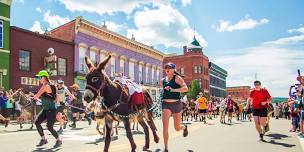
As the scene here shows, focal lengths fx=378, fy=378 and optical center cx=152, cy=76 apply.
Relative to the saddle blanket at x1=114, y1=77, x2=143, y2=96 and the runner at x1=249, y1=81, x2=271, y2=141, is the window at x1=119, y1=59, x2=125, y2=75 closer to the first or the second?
the runner at x1=249, y1=81, x2=271, y2=141

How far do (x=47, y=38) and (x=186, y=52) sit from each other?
180 ft

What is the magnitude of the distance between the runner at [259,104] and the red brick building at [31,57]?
22.1m

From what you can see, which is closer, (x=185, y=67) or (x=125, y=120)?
(x=125, y=120)

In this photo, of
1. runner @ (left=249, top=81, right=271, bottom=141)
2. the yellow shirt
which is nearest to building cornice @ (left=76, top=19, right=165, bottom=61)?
the yellow shirt

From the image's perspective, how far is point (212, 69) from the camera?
92312 millimetres

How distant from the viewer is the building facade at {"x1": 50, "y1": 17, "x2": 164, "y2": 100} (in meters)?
37.9

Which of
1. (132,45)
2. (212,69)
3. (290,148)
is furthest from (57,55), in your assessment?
(212,69)

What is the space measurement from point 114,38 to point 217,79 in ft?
191

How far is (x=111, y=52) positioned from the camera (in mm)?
43875

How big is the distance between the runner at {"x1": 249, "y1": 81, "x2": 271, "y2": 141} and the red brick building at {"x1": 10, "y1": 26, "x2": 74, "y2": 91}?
22127 mm

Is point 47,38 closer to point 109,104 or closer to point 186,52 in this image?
point 109,104

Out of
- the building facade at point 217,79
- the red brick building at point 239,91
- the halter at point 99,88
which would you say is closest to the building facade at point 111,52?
the halter at point 99,88

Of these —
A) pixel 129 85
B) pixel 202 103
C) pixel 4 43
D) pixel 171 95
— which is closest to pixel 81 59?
pixel 4 43

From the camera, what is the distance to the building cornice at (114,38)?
39.1 metres
